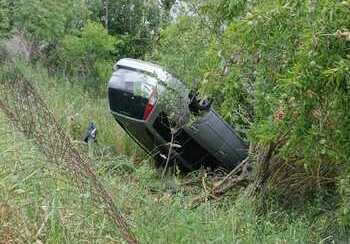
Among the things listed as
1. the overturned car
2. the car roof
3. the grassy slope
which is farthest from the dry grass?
the car roof

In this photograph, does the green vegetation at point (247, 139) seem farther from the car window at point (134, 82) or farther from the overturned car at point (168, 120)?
the car window at point (134, 82)

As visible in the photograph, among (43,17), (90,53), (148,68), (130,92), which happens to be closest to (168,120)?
(130,92)

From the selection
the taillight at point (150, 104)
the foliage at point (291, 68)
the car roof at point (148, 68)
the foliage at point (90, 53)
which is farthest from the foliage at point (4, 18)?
the foliage at point (291, 68)

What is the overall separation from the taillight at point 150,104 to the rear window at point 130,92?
4 cm

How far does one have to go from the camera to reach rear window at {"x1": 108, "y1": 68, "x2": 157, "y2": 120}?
6941 mm

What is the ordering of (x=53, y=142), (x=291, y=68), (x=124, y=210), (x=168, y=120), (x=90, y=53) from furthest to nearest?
(x=90, y=53)
(x=168, y=120)
(x=124, y=210)
(x=53, y=142)
(x=291, y=68)

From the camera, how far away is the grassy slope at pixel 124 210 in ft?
12.3

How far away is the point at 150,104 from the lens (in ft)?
22.6

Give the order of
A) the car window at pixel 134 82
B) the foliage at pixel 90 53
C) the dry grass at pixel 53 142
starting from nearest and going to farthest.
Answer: the dry grass at pixel 53 142 → the car window at pixel 134 82 → the foliage at pixel 90 53

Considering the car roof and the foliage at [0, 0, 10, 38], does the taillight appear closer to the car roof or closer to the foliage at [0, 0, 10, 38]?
the car roof

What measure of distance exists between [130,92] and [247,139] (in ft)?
4.85

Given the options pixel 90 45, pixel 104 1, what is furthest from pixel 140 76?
pixel 104 1

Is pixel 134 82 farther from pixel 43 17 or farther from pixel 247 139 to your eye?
pixel 43 17

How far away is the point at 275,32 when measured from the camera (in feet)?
10.1
